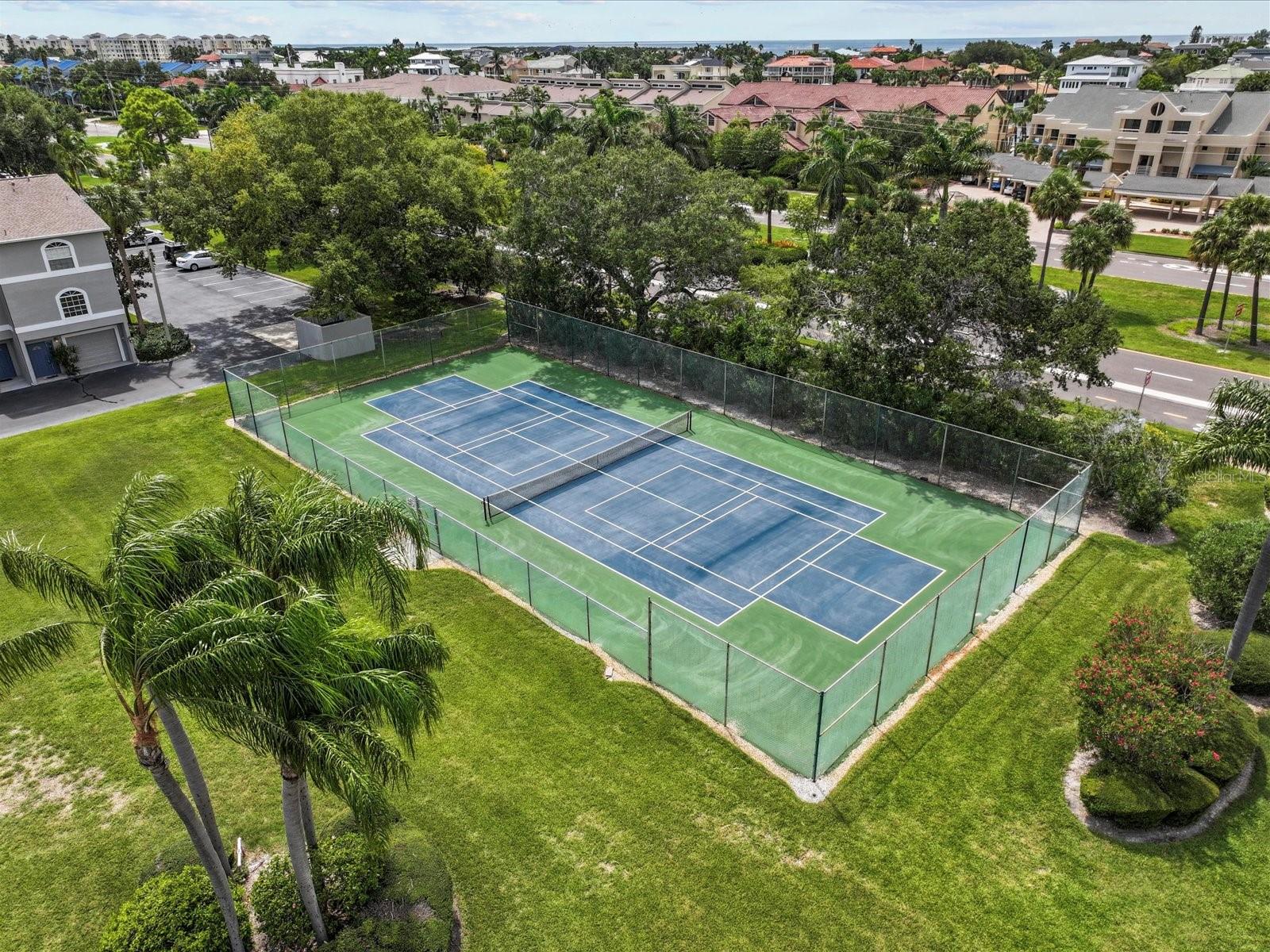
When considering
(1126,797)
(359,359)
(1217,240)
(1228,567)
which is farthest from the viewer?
(1217,240)

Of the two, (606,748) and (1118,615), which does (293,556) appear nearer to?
(606,748)

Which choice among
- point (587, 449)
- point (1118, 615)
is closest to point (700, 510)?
point (587, 449)

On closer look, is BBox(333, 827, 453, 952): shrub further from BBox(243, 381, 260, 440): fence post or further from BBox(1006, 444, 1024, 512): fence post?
BBox(243, 381, 260, 440): fence post

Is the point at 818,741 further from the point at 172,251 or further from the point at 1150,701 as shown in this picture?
the point at 172,251

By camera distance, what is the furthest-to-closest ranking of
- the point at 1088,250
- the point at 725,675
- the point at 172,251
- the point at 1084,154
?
1. the point at 1084,154
2. the point at 172,251
3. the point at 1088,250
4. the point at 725,675

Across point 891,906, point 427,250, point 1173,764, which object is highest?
point 427,250

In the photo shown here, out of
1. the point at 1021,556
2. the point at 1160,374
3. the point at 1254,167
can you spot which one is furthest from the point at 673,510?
the point at 1254,167
